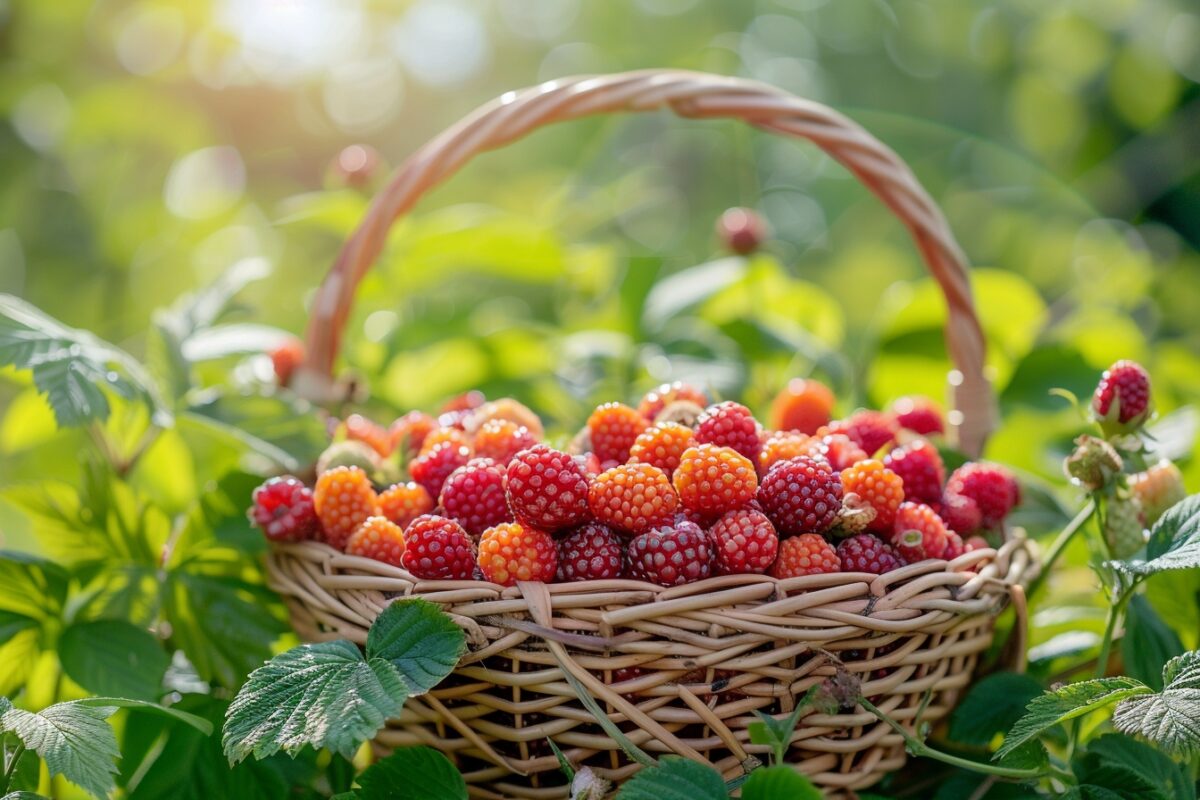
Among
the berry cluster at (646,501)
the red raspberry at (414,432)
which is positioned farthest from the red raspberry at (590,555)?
the red raspberry at (414,432)

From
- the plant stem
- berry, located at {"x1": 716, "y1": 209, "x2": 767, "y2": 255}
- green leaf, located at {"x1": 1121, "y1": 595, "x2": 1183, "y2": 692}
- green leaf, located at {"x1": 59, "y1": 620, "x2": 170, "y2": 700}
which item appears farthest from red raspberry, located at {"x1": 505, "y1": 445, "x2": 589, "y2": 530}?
berry, located at {"x1": 716, "y1": 209, "x2": 767, "y2": 255}

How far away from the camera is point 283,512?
75cm

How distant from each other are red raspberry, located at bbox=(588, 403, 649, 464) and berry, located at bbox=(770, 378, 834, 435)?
21 cm

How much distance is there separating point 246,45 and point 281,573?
1.86 metres

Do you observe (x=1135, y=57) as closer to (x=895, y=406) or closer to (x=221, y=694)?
(x=895, y=406)

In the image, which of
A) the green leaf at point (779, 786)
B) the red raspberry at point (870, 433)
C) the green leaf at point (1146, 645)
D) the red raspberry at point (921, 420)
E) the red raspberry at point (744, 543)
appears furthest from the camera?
the red raspberry at point (921, 420)

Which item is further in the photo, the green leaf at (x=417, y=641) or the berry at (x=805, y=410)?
the berry at (x=805, y=410)

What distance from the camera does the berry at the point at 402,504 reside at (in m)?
0.76

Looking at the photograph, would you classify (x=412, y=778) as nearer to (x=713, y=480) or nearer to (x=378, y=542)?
(x=378, y=542)

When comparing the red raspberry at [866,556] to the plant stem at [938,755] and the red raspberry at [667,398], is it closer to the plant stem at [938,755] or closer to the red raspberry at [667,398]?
the plant stem at [938,755]

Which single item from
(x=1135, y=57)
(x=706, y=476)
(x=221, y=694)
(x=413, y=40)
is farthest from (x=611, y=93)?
(x=413, y=40)

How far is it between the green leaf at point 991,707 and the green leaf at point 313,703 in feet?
1.31

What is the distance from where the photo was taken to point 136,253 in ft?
6.00

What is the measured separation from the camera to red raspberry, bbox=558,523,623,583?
0.66m
